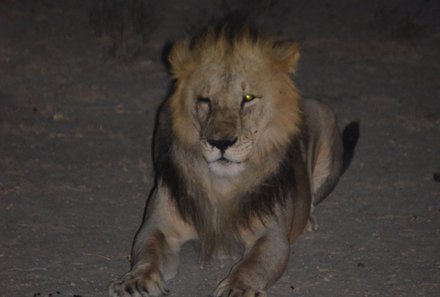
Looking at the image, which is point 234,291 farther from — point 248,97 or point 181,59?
point 181,59

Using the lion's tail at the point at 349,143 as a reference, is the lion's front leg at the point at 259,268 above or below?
above

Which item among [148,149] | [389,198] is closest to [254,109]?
[389,198]

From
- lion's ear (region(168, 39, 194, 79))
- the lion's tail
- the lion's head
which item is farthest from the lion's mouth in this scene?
the lion's tail

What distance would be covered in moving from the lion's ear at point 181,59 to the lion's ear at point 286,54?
42cm

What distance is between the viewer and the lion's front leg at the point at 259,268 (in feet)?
13.0

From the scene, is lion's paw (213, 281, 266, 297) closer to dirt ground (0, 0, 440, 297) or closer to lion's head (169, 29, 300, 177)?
dirt ground (0, 0, 440, 297)

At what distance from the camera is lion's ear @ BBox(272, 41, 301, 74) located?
4.46 metres

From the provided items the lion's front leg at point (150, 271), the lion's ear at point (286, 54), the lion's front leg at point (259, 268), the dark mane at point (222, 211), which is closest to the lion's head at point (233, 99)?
the lion's ear at point (286, 54)

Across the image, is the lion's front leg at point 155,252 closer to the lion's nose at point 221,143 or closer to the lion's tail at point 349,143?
the lion's nose at point 221,143

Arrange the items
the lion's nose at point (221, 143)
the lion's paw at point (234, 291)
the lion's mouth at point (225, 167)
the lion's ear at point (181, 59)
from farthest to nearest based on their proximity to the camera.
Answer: the lion's ear at point (181, 59), the lion's mouth at point (225, 167), the lion's nose at point (221, 143), the lion's paw at point (234, 291)

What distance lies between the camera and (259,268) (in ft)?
13.7

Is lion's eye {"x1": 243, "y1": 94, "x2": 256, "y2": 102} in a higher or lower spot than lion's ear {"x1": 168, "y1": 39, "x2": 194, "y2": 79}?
lower

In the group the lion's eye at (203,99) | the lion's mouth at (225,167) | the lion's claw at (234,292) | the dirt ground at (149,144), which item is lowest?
the dirt ground at (149,144)

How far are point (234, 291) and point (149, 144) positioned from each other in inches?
118
